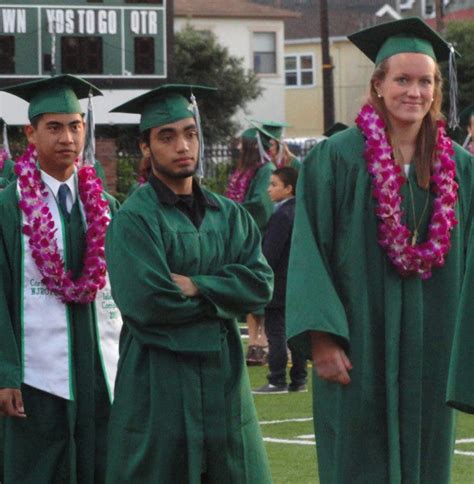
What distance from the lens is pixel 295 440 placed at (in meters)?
11.4

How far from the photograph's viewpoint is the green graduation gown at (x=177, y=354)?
6.92 meters

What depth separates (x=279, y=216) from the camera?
13.9 metres

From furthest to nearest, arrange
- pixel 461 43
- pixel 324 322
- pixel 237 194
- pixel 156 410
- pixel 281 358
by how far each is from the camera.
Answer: pixel 461 43 → pixel 237 194 → pixel 281 358 → pixel 156 410 → pixel 324 322

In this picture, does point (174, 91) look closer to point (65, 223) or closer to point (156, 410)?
point (65, 223)

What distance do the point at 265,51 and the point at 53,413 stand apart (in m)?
54.9

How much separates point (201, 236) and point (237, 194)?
8730mm

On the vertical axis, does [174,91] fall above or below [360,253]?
above

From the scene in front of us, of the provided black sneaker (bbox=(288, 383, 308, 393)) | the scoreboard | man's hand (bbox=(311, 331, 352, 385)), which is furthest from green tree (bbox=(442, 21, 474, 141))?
man's hand (bbox=(311, 331, 352, 385))

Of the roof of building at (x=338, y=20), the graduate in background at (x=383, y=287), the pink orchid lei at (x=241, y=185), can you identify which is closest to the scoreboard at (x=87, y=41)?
the pink orchid lei at (x=241, y=185)

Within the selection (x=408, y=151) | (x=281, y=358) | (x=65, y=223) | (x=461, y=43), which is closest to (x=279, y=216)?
(x=281, y=358)

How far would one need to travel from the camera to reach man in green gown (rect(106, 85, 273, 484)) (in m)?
6.93

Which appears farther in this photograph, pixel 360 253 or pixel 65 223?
pixel 65 223

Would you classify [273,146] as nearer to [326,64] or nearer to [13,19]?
[13,19]

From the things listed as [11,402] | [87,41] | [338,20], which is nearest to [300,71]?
[338,20]
